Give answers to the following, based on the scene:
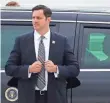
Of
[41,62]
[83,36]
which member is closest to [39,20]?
[41,62]

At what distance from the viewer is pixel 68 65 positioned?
4.26m

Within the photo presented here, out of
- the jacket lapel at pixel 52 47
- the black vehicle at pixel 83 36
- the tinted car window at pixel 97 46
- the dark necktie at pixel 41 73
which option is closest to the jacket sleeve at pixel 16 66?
the dark necktie at pixel 41 73

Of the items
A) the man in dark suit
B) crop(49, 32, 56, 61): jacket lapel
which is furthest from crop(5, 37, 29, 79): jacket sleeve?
crop(49, 32, 56, 61): jacket lapel

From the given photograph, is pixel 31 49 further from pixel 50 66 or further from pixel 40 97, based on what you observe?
pixel 40 97

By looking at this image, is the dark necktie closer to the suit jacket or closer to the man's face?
the suit jacket

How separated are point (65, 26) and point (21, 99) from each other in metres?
0.87

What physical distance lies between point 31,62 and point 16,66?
0.14 metres

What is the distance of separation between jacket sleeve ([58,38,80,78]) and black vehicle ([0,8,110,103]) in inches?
11.7

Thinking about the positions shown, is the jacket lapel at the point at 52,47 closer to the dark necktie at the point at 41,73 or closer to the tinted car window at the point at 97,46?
the dark necktie at the point at 41,73

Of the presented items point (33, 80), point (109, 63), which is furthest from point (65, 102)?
point (109, 63)

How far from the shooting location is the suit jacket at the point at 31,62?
13.8 feet

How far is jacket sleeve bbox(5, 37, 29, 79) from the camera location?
418cm

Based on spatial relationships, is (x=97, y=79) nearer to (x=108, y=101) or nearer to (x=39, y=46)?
(x=108, y=101)

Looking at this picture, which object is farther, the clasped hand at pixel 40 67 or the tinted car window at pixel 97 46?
the tinted car window at pixel 97 46
